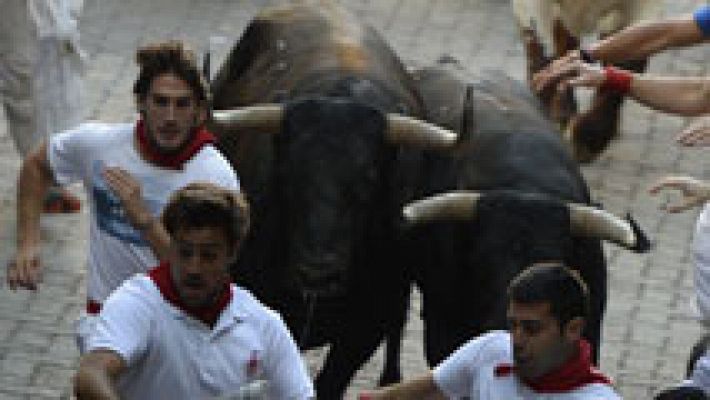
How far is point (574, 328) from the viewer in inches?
274

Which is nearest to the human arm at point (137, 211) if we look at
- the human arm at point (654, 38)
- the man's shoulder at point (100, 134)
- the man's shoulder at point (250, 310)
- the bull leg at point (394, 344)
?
the man's shoulder at point (100, 134)

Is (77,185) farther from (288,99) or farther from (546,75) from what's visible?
(546,75)

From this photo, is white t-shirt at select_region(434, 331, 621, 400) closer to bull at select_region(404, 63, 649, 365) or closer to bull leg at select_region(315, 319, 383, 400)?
bull at select_region(404, 63, 649, 365)

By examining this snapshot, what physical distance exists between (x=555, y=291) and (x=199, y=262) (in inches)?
46.5

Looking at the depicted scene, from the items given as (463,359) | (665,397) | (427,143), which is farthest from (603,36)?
(463,359)

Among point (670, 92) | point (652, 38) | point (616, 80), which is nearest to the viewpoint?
point (616, 80)

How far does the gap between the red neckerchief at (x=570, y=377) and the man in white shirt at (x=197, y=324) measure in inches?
30.8

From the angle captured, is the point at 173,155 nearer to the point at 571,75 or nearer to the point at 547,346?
the point at 571,75

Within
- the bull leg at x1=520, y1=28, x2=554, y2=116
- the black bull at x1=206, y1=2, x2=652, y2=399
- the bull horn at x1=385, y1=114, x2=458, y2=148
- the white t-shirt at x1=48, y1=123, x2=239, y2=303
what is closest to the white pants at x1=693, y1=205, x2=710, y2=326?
the black bull at x1=206, y1=2, x2=652, y2=399

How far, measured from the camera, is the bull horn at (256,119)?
955cm

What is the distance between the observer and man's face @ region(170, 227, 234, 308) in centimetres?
693

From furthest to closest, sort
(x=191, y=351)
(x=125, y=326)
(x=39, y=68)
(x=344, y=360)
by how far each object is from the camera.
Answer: (x=39, y=68) < (x=344, y=360) < (x=191, y=351) < (x=125, y=326)

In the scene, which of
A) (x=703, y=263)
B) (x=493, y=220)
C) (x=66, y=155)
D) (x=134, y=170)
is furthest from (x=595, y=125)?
(x=134, y=170)

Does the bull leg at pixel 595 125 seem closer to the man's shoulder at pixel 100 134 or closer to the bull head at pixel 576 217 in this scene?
the bull head at pixel 576 217
